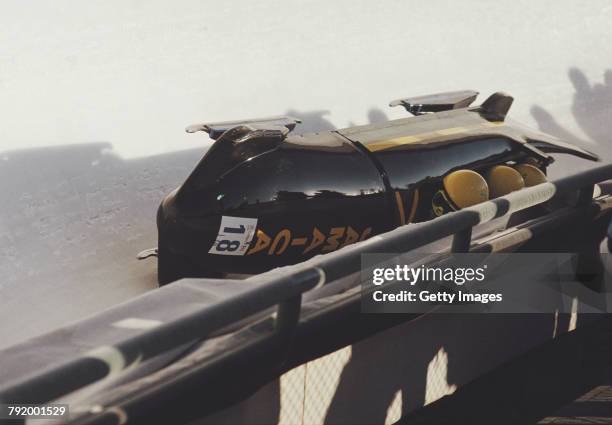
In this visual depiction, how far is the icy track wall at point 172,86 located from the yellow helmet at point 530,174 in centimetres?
151

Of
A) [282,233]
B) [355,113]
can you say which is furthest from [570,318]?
[355,113]

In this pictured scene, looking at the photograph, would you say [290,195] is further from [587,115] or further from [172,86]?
[587,115]

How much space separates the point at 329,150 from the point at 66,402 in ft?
7.16

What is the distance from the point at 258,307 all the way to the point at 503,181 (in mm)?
2343

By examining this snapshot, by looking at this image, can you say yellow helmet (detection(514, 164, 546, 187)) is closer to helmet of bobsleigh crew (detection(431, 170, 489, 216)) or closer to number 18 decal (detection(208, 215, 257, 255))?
helmet of bobsleigh crew (detection(431, 170, 489, 216))

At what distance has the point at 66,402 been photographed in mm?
1559

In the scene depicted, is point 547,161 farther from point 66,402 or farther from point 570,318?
point 66,402

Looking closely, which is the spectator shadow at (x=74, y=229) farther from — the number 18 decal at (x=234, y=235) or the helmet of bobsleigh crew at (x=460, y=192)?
the helmet of bobsleigh crew at (x=460, y=192)

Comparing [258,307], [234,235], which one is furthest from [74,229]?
[258,307]

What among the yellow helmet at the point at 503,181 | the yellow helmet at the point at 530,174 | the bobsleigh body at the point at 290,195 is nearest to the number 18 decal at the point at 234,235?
the bobsleigh body at the point at 290,195

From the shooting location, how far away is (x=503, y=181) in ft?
12.4

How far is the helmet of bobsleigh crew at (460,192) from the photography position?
3.53 meters

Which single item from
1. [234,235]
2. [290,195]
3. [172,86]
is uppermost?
[172,86]

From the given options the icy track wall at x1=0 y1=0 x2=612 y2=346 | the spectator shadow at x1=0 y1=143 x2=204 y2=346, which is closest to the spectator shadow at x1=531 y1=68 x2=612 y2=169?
the icy track wall at x1=0 y1=0 x2=612 y2=346
